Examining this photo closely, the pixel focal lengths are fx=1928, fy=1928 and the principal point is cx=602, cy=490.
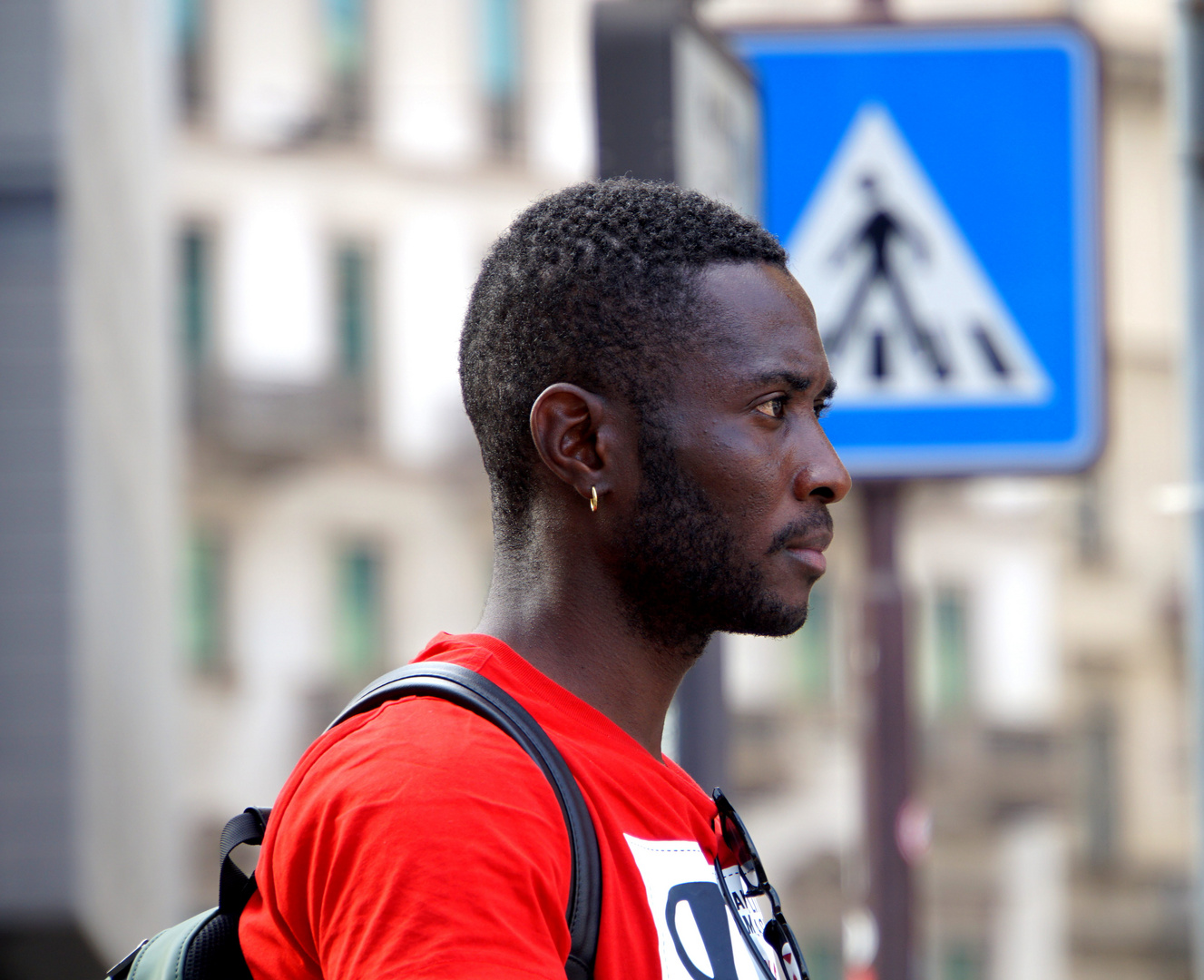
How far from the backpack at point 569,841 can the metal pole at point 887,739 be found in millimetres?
3042

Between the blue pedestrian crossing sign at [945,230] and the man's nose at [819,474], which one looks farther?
the blue pedestrian crossing sign at [945,230]

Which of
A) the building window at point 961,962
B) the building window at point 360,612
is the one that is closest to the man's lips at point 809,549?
the building window at point 360,612

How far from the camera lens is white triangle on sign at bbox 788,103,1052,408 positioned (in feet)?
14.9

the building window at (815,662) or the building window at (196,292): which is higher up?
the building window at (196,292)

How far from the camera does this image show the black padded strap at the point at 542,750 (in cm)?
157

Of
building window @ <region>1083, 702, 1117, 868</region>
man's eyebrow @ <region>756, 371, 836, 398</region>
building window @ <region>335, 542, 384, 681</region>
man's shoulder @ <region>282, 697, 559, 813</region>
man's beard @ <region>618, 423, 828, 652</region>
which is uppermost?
man's eyebrow @ <region>756, 371, 836, 398</region>

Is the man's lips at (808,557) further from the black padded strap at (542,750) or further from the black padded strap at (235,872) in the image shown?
the black padded strap at (235,872)

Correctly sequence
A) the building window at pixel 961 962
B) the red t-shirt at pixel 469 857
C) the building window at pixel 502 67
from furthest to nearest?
the building window at pixel 502 67 < the building window at pixel 961 962 < the red t-shirt at pixel 469 857

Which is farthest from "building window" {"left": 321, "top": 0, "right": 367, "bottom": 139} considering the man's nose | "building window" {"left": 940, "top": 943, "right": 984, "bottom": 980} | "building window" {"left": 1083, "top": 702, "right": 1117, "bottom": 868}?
the man's nose

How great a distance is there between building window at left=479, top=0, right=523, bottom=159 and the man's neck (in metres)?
24.4

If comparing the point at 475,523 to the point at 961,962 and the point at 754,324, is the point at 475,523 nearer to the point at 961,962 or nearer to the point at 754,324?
the point at 961,962

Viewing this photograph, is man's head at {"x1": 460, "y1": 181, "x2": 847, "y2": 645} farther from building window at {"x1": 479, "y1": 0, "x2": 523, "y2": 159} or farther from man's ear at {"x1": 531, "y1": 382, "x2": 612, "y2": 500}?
building window at {"x1": 479, "y1": 0, "x2": 523, "y2": 159}

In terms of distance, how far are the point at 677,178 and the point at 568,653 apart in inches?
59.6

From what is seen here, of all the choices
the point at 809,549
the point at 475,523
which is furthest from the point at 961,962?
the point at 809,549
